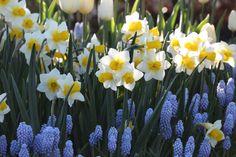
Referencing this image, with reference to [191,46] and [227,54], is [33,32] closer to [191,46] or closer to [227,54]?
[191,46]

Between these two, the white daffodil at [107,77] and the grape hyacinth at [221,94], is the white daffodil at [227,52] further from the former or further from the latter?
the white daffodil at [107,77]

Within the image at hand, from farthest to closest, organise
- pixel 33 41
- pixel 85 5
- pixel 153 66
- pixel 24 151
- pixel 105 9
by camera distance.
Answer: pixel 105 9
pixel 85 5
pixel 33 41
pixel 153 66
pixel 24 151

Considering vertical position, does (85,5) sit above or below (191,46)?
above

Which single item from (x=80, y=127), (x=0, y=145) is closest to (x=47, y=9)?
(x=80, y=127)

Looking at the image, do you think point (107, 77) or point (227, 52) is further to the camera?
point (227, 52)

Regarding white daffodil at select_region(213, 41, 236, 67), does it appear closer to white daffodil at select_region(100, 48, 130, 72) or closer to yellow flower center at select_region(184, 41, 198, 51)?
yellow flower center at select_region(184, 41, 198, 51)

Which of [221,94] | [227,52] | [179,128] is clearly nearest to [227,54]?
[227,52]
